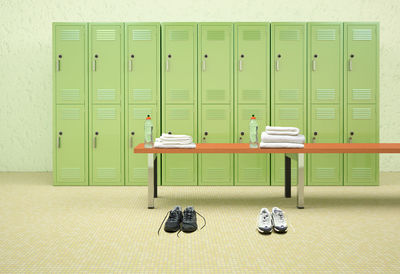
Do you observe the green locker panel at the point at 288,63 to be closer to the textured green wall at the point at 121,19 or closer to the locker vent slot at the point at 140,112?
the textured green wall at the point at 121,19

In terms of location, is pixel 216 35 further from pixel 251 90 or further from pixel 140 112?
pixel 140 112

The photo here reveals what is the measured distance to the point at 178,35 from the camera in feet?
15.2

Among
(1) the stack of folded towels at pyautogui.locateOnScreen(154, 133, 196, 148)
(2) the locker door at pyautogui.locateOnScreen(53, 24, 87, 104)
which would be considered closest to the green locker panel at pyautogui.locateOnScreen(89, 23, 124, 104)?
(2) the locker door at pyautogui.locateOnScreen(53, 24, 87, 104)

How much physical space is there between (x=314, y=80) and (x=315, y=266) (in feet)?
9.88

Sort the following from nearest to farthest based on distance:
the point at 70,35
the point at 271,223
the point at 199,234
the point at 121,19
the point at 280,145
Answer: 1. the point at 199,234
2. the point at 271,223
3. the point at 280,145
4. the point at 70,35
5. the point at 121,19

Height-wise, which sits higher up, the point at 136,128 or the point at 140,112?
the point at 140,112

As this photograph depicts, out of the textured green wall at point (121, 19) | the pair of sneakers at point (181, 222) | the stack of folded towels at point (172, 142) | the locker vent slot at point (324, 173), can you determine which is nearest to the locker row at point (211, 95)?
the locker vent slot at point (324, 173)

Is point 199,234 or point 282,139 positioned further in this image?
point 282,139

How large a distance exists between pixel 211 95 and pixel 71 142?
1.82m

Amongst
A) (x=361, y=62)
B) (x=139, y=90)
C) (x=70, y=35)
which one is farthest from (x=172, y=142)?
(x=361, y=62)

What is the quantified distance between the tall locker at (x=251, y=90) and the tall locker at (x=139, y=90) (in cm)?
99

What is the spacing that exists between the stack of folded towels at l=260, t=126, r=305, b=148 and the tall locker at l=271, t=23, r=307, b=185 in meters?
1.19

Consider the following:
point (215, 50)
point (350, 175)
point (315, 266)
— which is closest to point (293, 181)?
point (350, 175)

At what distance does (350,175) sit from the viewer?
4672mm
